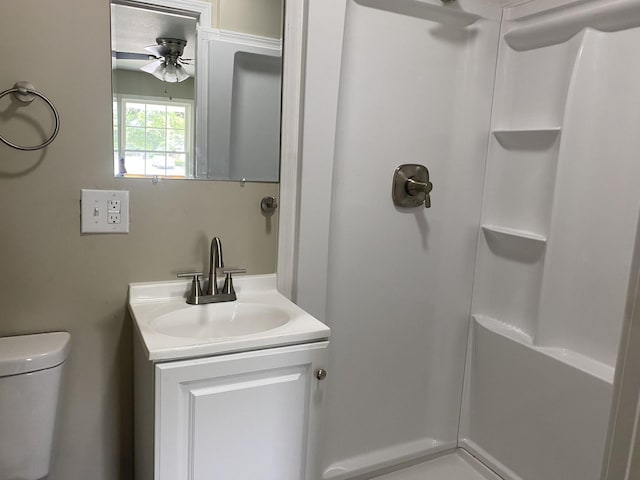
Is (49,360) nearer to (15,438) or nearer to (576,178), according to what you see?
(15,438)

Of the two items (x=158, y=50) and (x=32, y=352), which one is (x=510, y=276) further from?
(x=32, y=352)

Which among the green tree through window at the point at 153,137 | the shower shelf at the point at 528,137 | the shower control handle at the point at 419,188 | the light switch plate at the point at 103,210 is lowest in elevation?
the light switch plate at the point at 103,210

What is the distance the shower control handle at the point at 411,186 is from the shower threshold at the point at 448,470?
1123 millimetres

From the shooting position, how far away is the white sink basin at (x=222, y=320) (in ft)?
4.69

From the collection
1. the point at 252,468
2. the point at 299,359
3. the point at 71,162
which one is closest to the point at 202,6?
the point at 71,162

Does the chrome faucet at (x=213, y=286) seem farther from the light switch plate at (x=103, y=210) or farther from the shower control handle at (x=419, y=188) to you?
the shower control handle at (x=419, y=188)

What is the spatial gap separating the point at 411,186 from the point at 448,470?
4.01 feet

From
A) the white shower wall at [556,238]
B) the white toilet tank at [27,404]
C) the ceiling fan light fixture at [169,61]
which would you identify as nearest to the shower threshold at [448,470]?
the white shower wall at [556,238]

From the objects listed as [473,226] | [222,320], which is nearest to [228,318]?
[222,320]

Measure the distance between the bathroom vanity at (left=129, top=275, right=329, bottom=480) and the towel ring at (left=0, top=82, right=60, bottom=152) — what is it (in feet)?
1.55

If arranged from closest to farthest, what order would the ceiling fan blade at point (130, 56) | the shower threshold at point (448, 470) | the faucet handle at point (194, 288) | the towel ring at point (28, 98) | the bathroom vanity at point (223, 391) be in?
the bathroom vanity at point (223, 391)
the towel ring at point (28, 98)
the ceiling fan blade at point (130, 56)
the faucet handle at point (194, 288)
the shower threshold at point (448, 470)

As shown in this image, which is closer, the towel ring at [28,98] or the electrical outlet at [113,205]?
the towel ring at [28,98]

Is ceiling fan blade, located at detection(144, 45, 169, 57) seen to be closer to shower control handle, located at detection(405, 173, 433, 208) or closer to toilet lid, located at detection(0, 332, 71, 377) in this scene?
toilet lid, located at detection(0, 332, 71, 377)

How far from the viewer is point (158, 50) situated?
1.44m
